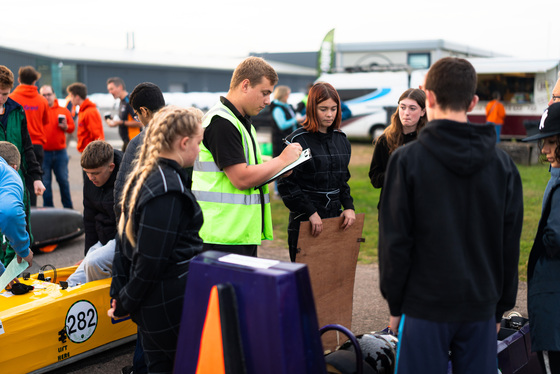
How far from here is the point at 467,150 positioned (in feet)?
7.09

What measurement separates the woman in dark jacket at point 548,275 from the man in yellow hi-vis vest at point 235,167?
1.38 meters

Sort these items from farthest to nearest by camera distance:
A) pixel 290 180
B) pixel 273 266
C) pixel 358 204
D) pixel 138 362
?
pixel 358 204 < pixel 290 180 < pixel 138 362 < pixel 273 266

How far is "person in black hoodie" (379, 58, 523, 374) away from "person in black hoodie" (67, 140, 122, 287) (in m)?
2.53

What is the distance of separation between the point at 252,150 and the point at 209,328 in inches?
51.5

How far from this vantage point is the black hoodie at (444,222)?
2.17 metres

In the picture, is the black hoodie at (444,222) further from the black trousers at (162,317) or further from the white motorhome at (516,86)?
the white motorhome at (516,86)

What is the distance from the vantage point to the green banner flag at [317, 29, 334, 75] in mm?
21047

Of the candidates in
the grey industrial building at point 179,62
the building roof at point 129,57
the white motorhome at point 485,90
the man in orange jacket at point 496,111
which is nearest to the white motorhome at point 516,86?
the white motorhome at point 485,90

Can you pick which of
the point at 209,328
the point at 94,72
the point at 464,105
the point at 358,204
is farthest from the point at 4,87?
the point at 94,72

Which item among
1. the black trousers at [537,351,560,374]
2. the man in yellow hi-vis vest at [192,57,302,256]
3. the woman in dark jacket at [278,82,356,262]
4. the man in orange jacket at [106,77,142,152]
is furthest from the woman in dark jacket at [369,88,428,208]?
the man in orange jacket at [106,77,142,152]

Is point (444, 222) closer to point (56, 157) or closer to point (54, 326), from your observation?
point (54, 326)

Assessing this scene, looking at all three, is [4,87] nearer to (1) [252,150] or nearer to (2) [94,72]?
(1) [252,150]

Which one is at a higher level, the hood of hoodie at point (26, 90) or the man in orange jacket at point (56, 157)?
the hood of hoodie at point (26, 90)

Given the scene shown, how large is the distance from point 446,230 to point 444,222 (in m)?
0.03
